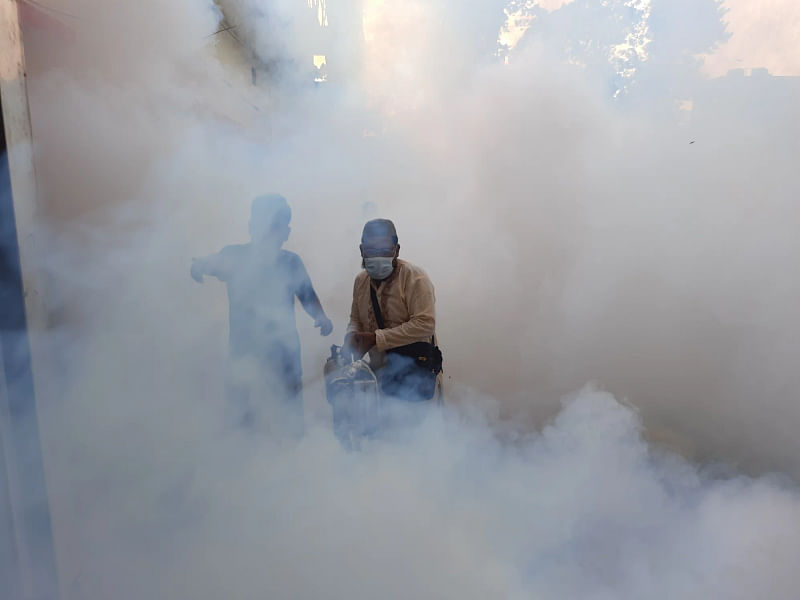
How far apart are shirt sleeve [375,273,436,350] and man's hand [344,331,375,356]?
35 millimetres

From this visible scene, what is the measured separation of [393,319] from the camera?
8.42 feet

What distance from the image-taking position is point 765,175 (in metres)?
5.55

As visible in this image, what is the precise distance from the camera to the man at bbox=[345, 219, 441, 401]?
7.98 feet

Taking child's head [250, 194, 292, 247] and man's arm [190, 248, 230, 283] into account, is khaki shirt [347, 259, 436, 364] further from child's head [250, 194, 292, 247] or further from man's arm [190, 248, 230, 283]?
man's arm [190, 248, 230, 283]

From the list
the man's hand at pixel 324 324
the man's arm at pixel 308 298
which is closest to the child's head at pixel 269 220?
the man's arm at pixel 308 298

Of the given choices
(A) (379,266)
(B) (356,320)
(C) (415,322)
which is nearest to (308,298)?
(B) (356,320)

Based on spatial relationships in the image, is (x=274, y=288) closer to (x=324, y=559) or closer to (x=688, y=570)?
(x=324, y=559)

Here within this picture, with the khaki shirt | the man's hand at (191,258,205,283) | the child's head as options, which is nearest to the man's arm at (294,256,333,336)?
the child's head

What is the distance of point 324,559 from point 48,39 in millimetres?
2189

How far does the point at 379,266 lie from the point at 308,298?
63 cm

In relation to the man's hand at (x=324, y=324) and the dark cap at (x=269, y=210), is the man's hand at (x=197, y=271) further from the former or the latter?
the man's hand at (x=324, y=324)

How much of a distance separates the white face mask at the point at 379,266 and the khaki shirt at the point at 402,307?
5cm

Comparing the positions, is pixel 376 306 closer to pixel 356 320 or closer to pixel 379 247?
pixel 356 320

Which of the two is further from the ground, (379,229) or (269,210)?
(269,210)
